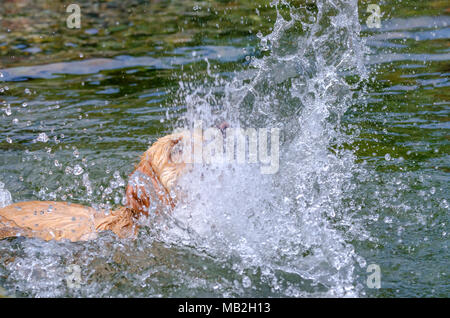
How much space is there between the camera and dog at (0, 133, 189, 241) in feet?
15.0

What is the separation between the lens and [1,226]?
190 inches

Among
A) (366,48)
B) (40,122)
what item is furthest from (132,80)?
(366,48)

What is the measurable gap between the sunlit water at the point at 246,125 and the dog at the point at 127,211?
94mm

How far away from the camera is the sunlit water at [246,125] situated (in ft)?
14.7

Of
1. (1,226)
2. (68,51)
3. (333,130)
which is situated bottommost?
(1,226)

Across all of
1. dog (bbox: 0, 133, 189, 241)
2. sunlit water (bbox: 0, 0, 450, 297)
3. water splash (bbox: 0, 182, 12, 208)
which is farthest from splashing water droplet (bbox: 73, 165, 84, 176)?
dog (bbox: 0, 133, 189, 241)

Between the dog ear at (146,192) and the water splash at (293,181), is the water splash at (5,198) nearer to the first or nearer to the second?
the dog ear at (146,192)

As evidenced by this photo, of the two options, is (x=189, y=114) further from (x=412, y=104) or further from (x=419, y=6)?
(x=419, y=6)

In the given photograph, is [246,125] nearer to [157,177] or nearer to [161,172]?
[161,172]

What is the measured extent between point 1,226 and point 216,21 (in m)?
6.98

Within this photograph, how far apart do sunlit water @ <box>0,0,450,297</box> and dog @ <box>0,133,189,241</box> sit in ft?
0.31

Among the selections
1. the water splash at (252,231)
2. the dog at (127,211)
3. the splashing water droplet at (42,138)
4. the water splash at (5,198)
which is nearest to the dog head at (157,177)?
the dog at (127,211)

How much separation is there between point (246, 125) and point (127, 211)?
2.02m

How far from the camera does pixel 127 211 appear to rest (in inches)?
183
